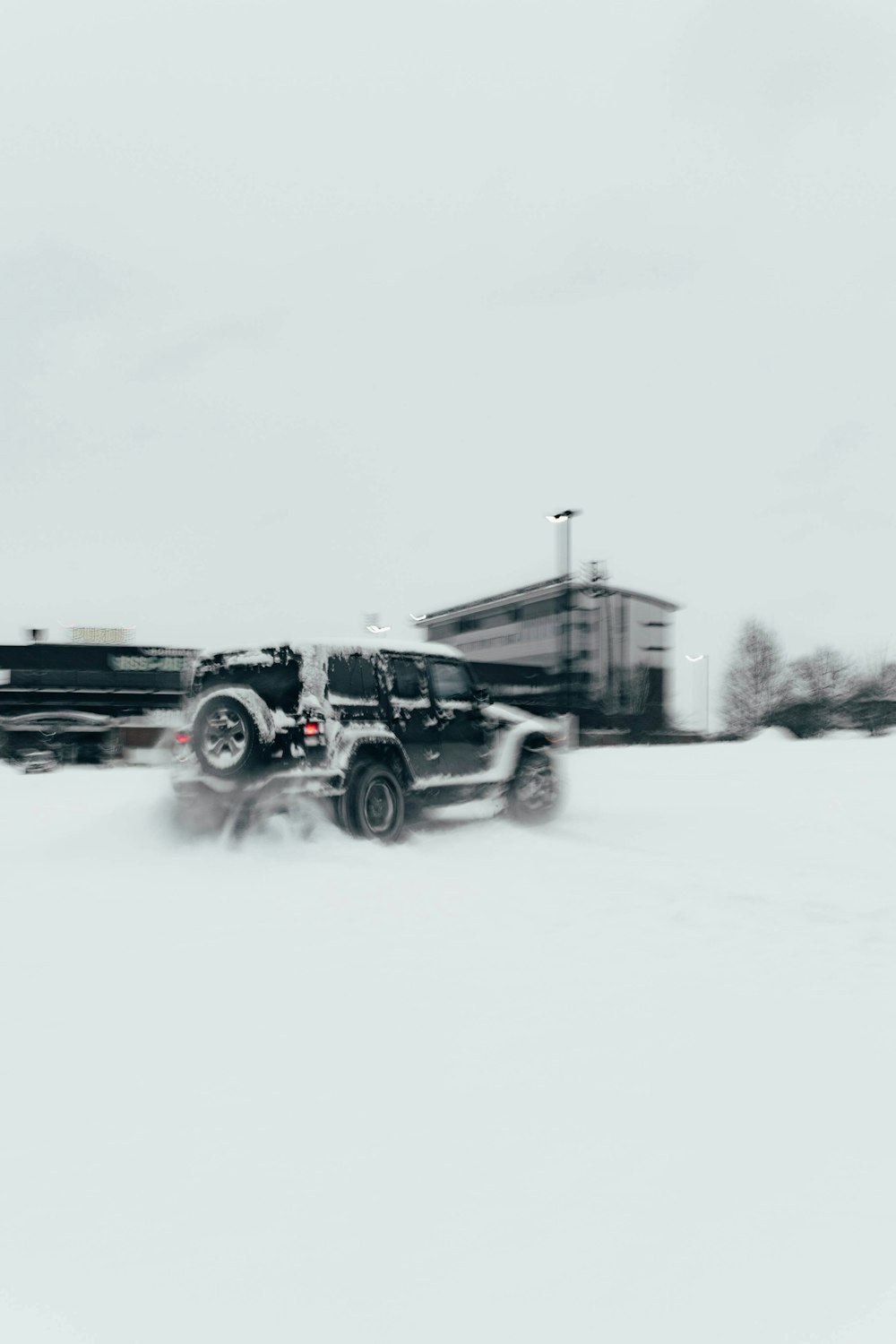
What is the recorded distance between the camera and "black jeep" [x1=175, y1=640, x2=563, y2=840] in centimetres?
Answer: 788

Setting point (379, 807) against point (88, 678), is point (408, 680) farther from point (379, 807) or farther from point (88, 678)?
point (88, 678)

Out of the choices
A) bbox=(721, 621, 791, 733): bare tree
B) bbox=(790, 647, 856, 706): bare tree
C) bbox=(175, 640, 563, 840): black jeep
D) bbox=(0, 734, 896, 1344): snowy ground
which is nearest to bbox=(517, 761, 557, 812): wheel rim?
bbox=(175, 640, 563, 840): black jeep

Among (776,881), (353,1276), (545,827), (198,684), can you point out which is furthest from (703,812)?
(353,1276)

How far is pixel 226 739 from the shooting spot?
315 inches

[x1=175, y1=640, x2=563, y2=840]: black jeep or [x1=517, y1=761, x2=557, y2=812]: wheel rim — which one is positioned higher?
[x1=175, y1=640, x2=563, y2=840]: black jeep

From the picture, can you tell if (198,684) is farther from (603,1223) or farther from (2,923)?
(603,1223)

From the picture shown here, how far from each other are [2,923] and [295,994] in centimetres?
230

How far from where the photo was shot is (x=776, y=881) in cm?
679

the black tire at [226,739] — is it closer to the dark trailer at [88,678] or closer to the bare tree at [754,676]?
the dark trailer at [88,678]

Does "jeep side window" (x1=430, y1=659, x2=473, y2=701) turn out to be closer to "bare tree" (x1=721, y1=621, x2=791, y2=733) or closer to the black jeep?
the black jeep

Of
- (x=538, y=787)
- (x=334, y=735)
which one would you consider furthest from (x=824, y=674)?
(x=334, y=735)

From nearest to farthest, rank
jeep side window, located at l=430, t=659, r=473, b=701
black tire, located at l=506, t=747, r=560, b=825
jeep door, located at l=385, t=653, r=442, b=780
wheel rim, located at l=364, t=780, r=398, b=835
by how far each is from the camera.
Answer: wheel rim, located at l=364, t=780, r=398, b=835 < jeep door, located at l=385, t=653, r=442, b=780 < jeep side window, located at l=430, t=659, r=473, b=701 < black tire, located at l=506, t=747, r=560, b=825

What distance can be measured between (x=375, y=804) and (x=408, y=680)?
1.32m

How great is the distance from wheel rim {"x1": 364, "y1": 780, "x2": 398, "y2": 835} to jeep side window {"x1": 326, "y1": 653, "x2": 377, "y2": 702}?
792mm
